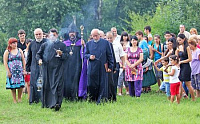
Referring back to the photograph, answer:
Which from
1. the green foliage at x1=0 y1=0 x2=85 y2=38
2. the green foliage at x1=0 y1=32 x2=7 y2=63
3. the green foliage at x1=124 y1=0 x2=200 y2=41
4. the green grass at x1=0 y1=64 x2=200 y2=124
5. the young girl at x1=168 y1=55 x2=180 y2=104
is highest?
the green foliage at x1=0 y1=0 x2=85 y2=38

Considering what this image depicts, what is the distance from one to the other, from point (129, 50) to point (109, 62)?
1763 mm

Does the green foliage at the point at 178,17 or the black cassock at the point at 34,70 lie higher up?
the green foliage at the point at 178,17

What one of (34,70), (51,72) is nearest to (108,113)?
(51,72)

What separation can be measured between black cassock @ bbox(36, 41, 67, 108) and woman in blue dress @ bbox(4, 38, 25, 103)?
1707 millimetres

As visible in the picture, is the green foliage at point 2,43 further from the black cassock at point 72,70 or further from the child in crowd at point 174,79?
the child in crowd at point 174,79

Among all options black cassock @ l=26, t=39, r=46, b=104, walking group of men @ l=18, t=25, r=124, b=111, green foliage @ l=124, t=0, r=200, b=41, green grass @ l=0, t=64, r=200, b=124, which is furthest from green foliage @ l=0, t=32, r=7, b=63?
green grass @ l=0, t=64, r=200, b=124

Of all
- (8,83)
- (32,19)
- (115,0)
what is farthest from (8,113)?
(115,0)

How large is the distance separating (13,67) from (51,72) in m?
2.05

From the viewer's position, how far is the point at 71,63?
549 inches

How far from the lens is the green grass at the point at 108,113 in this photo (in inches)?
401

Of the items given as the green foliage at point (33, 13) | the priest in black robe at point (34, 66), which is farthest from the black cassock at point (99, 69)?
the green foliage at point (33, 13)

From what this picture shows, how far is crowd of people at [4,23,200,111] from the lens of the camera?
40.1ft

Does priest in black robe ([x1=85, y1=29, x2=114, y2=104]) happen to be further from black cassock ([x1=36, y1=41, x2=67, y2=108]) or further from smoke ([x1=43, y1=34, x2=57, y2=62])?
smoke ([x1=43, y1=34, x2=57, y2=62])

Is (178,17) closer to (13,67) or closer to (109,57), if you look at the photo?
(109,57)
